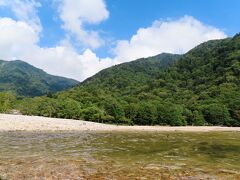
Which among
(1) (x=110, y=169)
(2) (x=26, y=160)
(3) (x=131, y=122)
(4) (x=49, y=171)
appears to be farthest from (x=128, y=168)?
(3) (x=131, y=122)

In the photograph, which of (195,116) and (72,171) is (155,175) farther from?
(195,116)

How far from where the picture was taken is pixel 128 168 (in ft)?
73.9

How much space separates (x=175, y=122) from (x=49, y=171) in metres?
114

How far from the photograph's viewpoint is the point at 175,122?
131875mm

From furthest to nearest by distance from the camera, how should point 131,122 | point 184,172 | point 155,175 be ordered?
point 131,122 → point 184,172 → point 155,175

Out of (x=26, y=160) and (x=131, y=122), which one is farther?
(x=131, y=122)

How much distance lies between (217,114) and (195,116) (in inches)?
406

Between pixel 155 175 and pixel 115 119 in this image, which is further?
pixel 115 119

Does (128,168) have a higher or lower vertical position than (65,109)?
lower

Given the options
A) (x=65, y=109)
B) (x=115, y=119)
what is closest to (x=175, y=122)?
(x=115, y=119)

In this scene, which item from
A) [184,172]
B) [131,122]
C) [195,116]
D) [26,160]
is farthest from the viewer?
[195,116]

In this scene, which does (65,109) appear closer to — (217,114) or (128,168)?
(217,114)

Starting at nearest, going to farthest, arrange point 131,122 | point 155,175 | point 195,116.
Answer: point 155,175 < point 131,122 < point 195,116

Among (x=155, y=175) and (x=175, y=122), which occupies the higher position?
(x=175, y=122)
